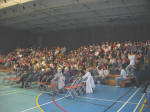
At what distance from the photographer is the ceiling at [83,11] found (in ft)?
37.1

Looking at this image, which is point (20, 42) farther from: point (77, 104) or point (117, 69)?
point (77, 104)

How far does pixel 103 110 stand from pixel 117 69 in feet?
19.2

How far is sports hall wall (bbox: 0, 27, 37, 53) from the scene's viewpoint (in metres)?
20.3

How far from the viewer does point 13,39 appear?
21.4 m

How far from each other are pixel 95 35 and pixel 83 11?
555cm

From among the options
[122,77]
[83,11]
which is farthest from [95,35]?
[122,77]

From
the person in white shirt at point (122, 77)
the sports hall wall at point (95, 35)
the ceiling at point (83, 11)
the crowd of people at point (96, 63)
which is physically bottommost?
the person in white shirt at point (122, 77)

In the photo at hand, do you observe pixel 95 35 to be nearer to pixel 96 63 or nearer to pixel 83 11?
pixel 83 11

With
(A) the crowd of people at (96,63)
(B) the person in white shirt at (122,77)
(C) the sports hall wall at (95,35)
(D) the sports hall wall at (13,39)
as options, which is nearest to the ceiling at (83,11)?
(C) the sports hall wall at (95,35)

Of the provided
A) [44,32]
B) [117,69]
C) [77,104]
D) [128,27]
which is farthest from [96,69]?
[44,32]

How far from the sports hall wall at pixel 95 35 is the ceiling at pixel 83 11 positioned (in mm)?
929

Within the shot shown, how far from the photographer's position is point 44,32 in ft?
74.0

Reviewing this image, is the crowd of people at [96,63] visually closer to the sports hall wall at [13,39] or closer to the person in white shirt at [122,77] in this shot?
the person in white shirt at [122,77]

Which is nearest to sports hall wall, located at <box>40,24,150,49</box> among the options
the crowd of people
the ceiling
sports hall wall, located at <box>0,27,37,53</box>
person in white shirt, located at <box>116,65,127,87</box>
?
the ceiling
